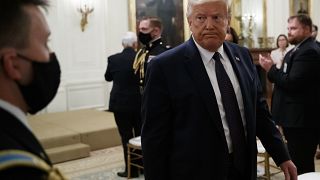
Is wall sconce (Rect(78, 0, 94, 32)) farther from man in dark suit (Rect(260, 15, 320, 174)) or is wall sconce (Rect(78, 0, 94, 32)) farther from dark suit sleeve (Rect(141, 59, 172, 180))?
dark suit sleeve (Rect(141, 59, 172, 180))

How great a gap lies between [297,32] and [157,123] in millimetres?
2121

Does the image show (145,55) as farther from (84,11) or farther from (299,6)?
(299,6)

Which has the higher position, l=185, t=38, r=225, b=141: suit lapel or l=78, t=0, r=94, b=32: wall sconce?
l=78, t=0, r=94, b=32: wall sconce

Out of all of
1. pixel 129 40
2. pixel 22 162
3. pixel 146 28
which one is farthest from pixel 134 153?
pixel 22 162

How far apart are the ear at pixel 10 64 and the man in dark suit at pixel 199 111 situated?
1.07 meters

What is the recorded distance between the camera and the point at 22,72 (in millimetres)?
896

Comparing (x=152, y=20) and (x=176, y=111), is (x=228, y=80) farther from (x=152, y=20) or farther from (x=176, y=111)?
(x=152, y=20)

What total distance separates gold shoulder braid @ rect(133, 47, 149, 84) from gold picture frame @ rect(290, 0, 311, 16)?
7971 mm

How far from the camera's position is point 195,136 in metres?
1.87

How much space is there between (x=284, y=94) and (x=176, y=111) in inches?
76.0

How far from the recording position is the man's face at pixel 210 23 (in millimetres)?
1960

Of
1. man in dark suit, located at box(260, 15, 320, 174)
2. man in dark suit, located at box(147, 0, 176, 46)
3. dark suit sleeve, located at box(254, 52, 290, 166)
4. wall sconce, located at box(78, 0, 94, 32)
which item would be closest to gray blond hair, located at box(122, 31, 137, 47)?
man in dark suit, located at box(260, 15, 320, 174)

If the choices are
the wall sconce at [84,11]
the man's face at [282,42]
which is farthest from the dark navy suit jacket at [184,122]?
the man's face at [282,42]

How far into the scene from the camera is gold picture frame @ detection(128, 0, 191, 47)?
823 cm
